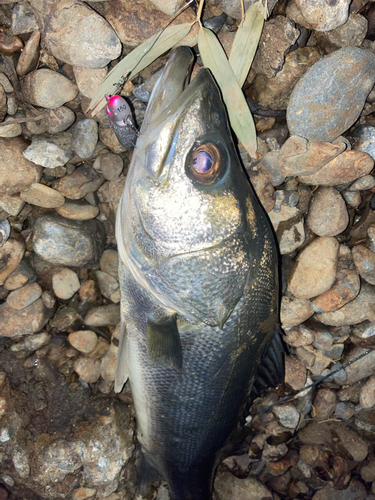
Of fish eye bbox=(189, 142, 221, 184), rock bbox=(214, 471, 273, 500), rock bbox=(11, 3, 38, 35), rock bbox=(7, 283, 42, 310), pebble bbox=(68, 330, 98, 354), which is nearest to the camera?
fish eye bbox=(189, 142, 221, 184)

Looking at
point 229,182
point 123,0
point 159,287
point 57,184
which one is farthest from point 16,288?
point 123,0

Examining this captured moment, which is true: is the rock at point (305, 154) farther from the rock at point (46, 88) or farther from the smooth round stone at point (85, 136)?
the rock at point (46, 88)

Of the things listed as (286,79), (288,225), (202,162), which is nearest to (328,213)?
(288,225)

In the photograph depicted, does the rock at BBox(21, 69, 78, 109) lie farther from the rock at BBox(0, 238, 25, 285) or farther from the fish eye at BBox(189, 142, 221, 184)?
the fish eye at BBox(189, 142, 221, 184)

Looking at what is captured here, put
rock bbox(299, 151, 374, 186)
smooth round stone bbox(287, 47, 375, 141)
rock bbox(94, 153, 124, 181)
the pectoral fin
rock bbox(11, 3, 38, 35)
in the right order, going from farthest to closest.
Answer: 1. rock bbox(94, 153, 124, 181)
2. rock bbox(299, 151, 374, 186)
3. smooth round stone bbox(287, 47, 375, 141)
4. rock bbox(11, 3, 38, 35)
5. the pectoral fin

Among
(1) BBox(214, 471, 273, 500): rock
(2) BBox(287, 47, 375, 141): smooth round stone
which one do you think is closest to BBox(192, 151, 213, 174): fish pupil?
(2) BBox(287, 47, 375, 141): smooth round stone

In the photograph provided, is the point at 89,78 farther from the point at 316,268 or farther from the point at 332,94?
the point at 316,268

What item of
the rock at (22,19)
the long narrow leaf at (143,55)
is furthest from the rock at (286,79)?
the rock at (22,19)

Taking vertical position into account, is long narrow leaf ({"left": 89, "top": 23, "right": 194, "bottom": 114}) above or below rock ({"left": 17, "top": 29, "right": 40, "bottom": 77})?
above
